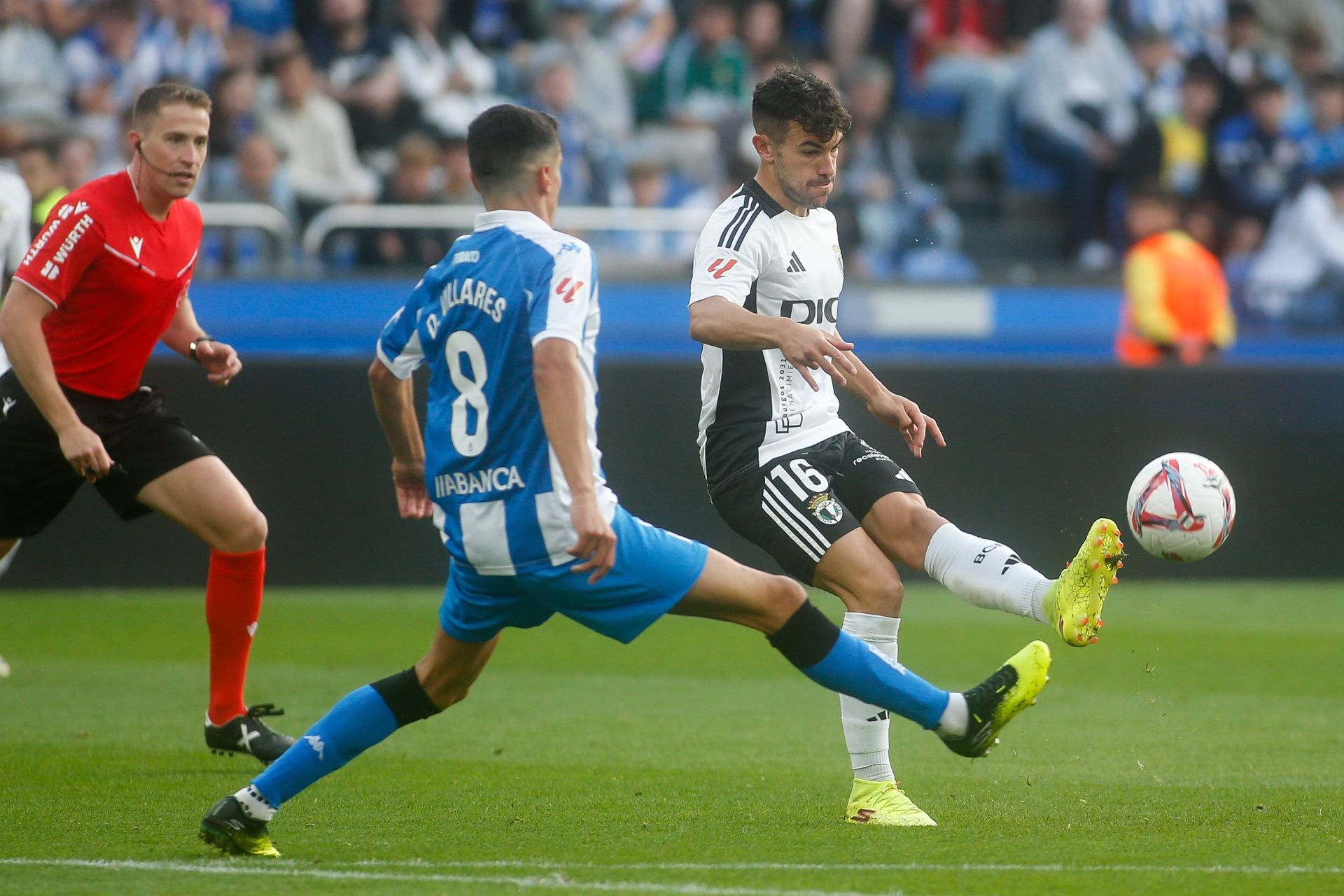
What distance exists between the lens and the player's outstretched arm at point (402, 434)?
4.77 meters

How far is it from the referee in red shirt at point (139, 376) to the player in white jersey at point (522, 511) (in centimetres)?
175

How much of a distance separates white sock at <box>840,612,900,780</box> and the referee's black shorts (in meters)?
2.57

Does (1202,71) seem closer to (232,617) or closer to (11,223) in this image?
(11,223)

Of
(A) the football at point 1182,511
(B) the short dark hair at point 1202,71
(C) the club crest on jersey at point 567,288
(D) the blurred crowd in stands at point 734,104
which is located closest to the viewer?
(C) the club crest on jersey at point 567,288

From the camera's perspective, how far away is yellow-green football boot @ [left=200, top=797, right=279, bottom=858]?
Result: 4.63m

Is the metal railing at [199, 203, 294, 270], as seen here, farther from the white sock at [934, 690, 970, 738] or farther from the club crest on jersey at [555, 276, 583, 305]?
the white sock at [934, 690, 970, 738]

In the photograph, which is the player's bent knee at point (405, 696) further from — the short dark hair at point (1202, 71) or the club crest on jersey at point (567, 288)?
the short dark hair at point (1202, 71)

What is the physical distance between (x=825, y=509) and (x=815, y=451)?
0.76ft

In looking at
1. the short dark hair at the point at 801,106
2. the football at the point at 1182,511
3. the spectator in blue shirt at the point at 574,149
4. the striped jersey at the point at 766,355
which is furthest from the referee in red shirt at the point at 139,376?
the spectator in blue shirt at the point at 574,149

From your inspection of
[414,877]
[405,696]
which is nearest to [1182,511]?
[405,696]

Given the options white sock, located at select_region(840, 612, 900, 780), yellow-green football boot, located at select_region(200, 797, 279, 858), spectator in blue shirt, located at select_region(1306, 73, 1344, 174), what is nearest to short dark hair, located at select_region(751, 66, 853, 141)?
white sock, located at select_region(840, 612, 900, 780)

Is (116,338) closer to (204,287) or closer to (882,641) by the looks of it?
(882,641)

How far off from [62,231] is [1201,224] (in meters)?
11.6

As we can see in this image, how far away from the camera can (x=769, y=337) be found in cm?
505
